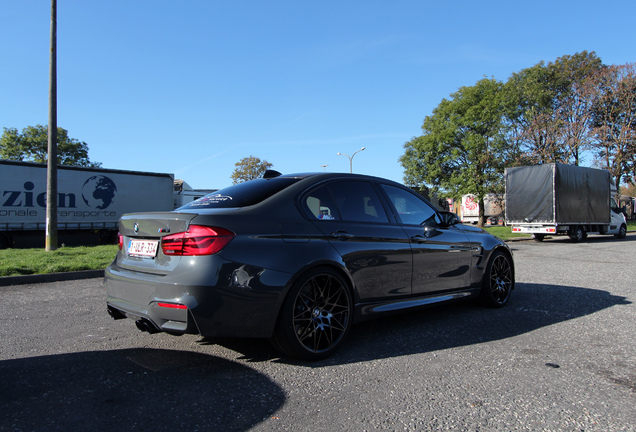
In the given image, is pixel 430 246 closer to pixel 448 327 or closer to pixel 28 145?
pixel 448 327

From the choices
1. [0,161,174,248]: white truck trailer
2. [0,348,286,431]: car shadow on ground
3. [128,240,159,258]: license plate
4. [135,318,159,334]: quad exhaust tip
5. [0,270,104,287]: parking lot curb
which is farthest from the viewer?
[0,161,174,248]: white truck trailer

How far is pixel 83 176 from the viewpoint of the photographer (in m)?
17.8

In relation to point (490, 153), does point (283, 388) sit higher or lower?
lower

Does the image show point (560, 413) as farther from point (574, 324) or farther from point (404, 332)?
point (574, 324)

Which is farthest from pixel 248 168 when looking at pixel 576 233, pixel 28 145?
pixel 576 233

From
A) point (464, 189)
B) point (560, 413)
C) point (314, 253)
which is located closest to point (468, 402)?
point (560, 413)

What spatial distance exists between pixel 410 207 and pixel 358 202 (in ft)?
2.65

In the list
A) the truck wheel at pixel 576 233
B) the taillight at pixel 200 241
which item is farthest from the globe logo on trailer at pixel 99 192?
the truck wheel at pixel 576 233

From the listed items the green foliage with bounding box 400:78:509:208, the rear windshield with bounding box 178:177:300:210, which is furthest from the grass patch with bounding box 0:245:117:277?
the green foliage with bounding box 400:78:509:208

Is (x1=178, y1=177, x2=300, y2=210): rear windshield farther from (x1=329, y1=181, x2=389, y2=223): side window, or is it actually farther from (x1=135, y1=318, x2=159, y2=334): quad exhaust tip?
(x1=135, y1=318, x2=159, y2=334): quad exhaust tip

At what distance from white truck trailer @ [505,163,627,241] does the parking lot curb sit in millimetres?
17193

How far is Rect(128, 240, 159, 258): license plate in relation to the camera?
10.5ft

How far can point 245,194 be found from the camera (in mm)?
3641

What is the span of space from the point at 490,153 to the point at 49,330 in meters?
36.9
